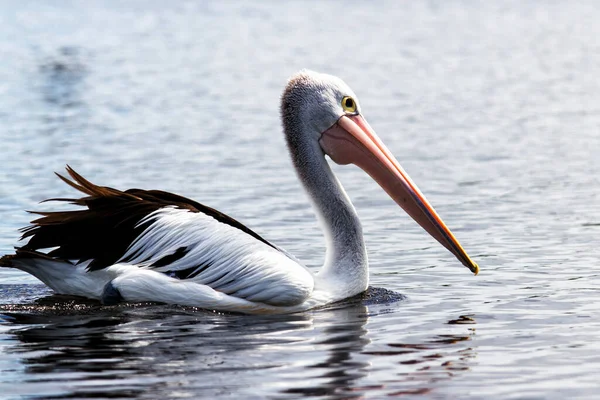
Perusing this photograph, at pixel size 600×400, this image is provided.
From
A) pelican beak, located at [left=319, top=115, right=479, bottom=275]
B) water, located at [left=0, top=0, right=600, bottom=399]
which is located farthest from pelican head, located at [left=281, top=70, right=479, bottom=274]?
water, located at [left=0, top=0, right=600, bottom=399]

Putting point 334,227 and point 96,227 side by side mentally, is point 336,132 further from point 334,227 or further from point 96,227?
point 96,227

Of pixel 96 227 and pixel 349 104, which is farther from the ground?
pixel 349 104

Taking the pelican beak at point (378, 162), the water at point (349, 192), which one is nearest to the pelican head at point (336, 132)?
the pelican beak at point (378, 162)

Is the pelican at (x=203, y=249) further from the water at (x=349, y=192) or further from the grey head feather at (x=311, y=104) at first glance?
the water at (x=349, y=192)

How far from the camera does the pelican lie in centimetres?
655

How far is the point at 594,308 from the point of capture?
6.80m

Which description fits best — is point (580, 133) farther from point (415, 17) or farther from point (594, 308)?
point (415, 17)

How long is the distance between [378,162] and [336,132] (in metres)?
0.31

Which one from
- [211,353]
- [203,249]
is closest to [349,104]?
[203,249]

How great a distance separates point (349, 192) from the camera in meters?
11.3

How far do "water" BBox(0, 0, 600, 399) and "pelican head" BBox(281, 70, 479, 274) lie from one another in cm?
69

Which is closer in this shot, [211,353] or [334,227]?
[211,353]

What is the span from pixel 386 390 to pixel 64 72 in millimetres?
17685

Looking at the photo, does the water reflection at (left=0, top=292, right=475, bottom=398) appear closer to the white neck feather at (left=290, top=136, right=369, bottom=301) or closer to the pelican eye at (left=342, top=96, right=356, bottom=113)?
the white neck feather at (left=290, top=136, right=369, bottom=301)
